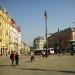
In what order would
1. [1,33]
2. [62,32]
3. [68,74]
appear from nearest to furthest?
[68,74] < [1,33] < [62,32]

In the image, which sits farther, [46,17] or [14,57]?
[46,17]

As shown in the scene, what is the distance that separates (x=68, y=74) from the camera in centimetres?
1934

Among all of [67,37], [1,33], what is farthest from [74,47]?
[67,37]

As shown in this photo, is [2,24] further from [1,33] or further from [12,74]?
[12,74]

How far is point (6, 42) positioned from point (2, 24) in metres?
10.1

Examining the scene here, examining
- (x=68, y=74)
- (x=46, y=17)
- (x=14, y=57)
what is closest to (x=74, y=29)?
(x=46, y=17)

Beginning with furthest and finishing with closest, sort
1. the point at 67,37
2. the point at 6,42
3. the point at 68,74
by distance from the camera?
1. the point at 67,37
2. the point at 6,42
3. the point at 68,74

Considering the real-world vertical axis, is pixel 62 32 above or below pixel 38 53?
above

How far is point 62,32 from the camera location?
5886 inches

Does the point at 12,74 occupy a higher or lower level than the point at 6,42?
lower

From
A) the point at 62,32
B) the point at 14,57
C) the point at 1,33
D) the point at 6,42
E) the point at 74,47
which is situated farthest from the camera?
the point at 62,32

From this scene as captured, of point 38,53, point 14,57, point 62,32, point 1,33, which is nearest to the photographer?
point 14,57

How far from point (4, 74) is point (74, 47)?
4722cm

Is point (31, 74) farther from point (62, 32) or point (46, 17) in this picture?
point (62, 32)
